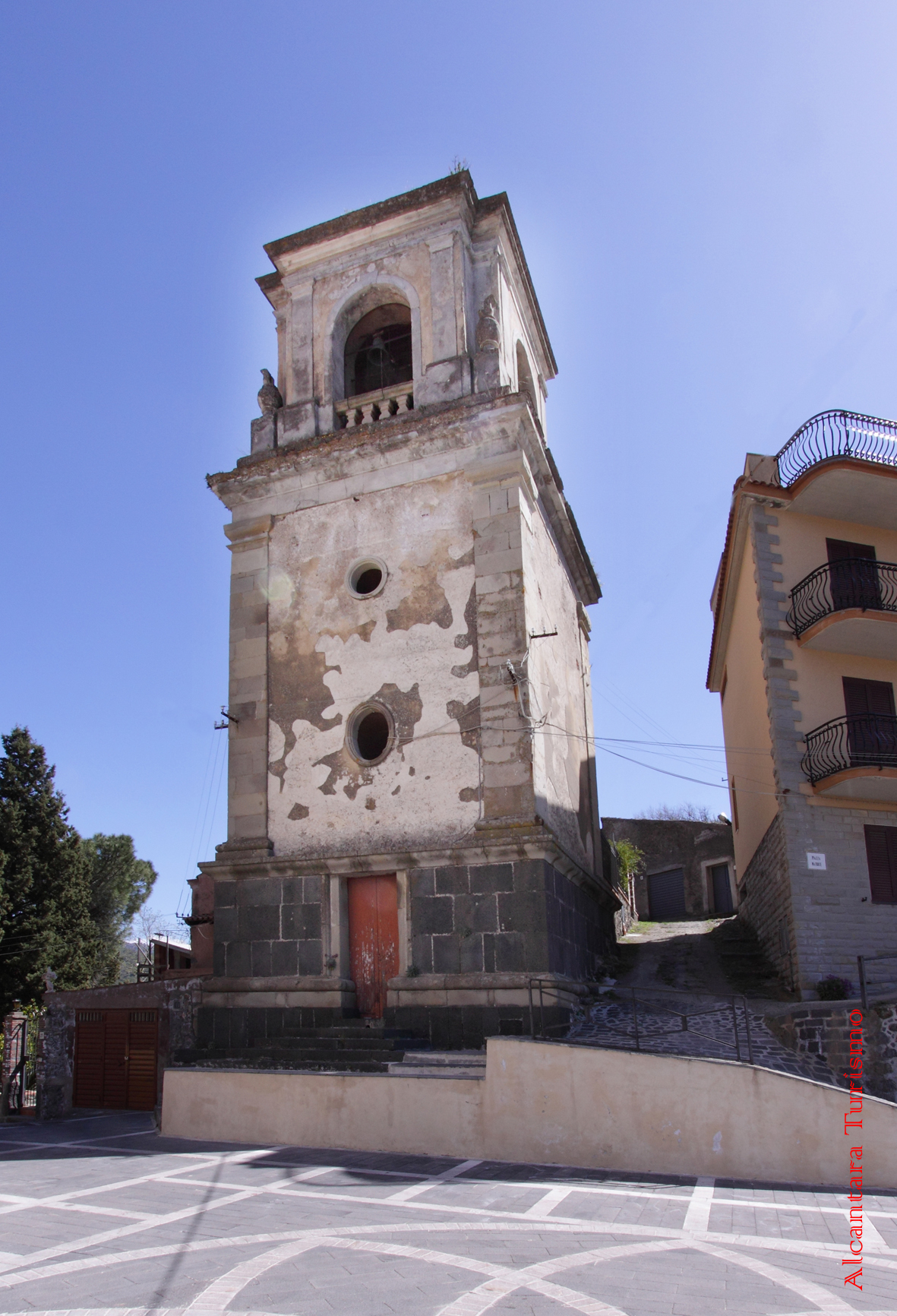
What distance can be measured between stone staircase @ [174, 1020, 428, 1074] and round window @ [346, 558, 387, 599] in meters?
6.36

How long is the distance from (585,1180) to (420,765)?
20.2 ft

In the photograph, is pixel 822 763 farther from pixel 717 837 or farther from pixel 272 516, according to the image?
pixel 717 837

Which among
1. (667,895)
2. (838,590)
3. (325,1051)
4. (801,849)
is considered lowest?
(325,1051)

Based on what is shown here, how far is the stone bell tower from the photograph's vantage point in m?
13.2

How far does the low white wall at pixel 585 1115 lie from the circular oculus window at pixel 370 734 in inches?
181

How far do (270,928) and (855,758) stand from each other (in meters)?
9.45

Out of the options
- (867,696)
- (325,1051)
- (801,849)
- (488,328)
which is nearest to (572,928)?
(801,849)

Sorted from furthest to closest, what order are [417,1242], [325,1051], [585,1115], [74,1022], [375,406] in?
[74,1022] → [375,406] → [325,1051] → [585,1115] → [417,1242]

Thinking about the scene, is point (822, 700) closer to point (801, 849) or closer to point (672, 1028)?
point (801, 849)

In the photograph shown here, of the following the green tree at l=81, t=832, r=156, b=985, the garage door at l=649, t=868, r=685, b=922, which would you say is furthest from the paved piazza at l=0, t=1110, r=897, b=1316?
the green tree at l=81, t=832, r=156, b=985

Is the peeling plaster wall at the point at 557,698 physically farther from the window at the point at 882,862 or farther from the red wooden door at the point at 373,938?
the window at the point at 882,862

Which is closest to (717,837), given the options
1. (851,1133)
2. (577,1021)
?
(577,1021)

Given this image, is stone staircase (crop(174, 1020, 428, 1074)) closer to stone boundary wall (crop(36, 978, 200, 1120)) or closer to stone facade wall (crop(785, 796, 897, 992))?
stone boundary wall (crop(36, 978, 200, 1120))

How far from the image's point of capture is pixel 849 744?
15773mm
